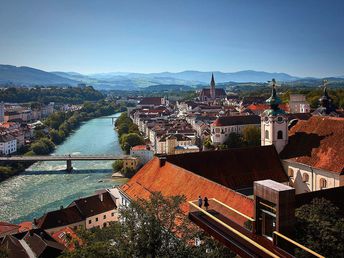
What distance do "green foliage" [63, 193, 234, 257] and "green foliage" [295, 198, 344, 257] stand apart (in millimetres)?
2079

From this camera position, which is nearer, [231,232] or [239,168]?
[231,232]

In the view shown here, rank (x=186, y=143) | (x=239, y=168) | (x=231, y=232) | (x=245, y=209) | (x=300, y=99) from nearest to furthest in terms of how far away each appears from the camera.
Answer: (x=231, y=232)
(x=245, y=209)
(x=239, y=168)
(x=186, y=143)
(x=300, y=99)

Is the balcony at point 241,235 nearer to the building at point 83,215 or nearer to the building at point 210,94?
the building at point 83,215

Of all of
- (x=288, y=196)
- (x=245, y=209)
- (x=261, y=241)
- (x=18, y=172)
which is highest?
(x=288, y=196)

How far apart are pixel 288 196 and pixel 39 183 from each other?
44126 mm

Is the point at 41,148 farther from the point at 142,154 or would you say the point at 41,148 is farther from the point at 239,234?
the point at 239,234

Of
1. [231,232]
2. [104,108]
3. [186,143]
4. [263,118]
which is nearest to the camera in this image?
[231,232]

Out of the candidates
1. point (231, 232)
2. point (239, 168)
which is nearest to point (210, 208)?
point (231, 232)

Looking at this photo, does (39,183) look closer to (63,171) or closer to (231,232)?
(63,171)

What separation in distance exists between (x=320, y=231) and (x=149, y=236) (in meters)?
4.42

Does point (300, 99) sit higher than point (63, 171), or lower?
higher

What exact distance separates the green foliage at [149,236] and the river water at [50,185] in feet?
86.5

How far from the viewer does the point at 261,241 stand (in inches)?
333

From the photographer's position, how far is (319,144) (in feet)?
77.9
